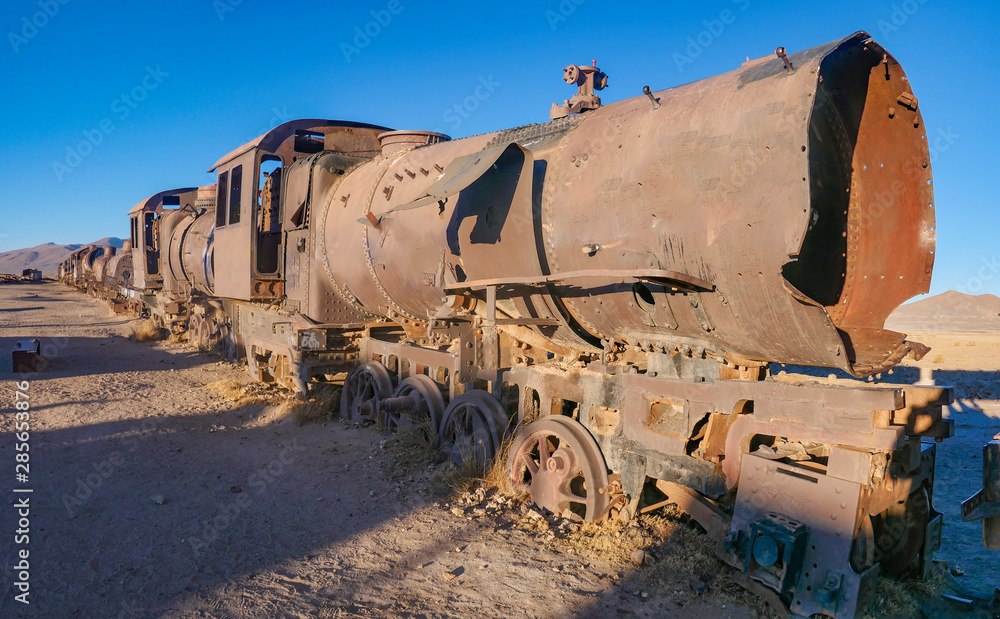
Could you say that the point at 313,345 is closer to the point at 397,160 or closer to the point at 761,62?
the point at 397,160

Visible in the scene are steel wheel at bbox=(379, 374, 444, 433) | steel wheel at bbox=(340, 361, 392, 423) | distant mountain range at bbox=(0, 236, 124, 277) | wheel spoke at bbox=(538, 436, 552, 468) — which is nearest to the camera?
wheel spoke at bbox=(538, 436, 552, 468)

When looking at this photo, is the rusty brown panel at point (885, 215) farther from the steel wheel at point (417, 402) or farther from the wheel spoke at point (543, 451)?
the steel wheel at point (417, 402)

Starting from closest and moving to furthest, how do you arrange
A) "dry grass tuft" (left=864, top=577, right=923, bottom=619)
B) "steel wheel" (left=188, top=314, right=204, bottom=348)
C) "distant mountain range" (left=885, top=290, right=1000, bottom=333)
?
1. "dry grass tuft" (left=864, top=577, right=923, bottom=619)
2. "steel wheel" (left=188, top=314, right=204, bottom=348)
3. "distant mountain range" (left=885, top=290, right=1000, bottom=333)

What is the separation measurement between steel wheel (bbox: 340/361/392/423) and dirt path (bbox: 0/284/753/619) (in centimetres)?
32

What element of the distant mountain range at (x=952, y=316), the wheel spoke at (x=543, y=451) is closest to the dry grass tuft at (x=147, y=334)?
the wheel spoke at (x=543, y=451)

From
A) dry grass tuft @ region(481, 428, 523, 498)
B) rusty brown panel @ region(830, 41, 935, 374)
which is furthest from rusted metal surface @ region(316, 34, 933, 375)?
dry grass tuft @ region(481, 428, 523, 498)

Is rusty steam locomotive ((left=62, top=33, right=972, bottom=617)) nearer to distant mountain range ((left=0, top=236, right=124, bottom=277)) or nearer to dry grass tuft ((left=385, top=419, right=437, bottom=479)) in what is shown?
dry grass tuft ((left=385, top=419, right=437, bottom=479))

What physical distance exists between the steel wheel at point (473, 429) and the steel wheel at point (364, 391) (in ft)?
4.79

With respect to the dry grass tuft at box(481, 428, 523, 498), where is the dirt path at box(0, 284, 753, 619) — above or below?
below

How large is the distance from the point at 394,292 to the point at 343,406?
2410 millimetres

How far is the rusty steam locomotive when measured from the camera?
290 centimetres

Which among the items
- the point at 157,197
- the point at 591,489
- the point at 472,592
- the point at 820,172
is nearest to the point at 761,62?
the point at 820,172

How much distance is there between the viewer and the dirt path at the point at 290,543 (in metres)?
3.27

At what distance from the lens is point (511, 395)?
510 centimetres
